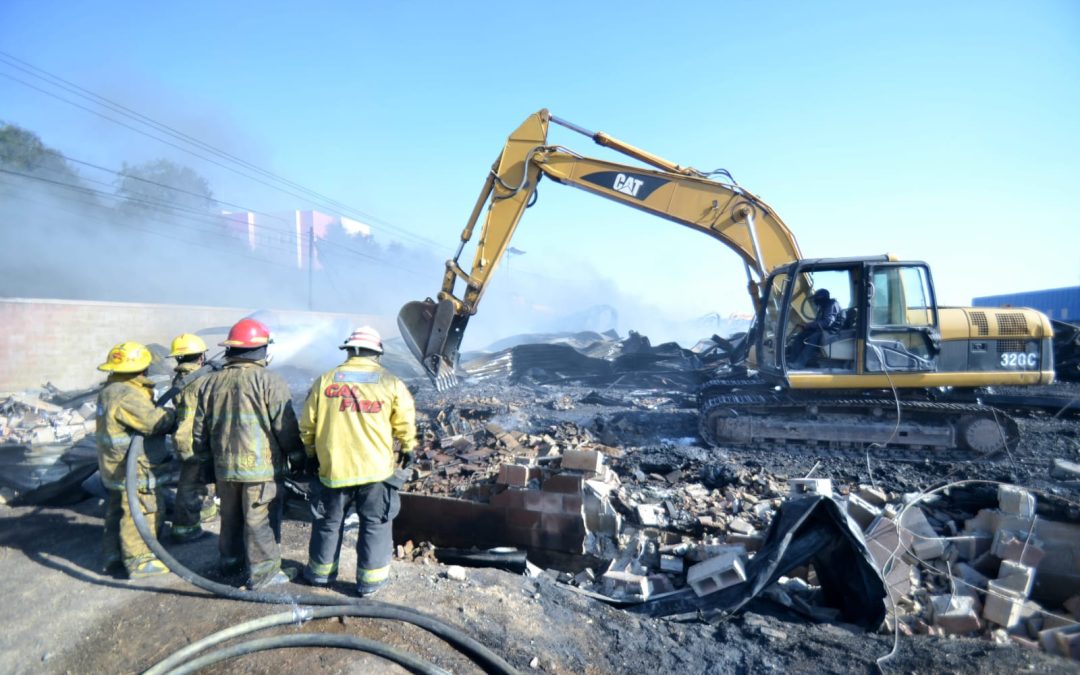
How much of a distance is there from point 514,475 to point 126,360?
9.65 feet

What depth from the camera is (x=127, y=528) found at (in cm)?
353

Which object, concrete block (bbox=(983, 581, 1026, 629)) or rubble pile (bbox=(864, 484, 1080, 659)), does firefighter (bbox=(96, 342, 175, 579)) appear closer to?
rubble pile (bbox=(864, 484, 1080, 659))

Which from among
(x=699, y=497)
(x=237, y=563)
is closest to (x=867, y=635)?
(x=699, y=497)

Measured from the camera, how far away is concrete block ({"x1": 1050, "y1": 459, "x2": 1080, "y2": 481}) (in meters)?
5.50

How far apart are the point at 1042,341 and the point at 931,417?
1582mm

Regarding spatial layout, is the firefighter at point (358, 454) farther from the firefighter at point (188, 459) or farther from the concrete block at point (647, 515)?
the concrete block at point (647, 515)

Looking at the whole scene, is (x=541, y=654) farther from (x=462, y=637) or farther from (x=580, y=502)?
(x=580, y=502)

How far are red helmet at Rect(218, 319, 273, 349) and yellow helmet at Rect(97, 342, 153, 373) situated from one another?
588 millimetres

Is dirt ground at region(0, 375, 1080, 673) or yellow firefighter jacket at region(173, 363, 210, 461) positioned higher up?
yellow firefighter jacket at region(173, 363, 210, 461)

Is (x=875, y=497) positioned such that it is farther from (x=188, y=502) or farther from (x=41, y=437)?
(x=41, y=437)

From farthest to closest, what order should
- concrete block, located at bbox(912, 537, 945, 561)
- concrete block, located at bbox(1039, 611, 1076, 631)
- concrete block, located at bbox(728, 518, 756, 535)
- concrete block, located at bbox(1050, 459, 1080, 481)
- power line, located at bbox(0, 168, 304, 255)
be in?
1. power line, located at bbox(0, 168, 304, 255)
2. concrete block, located at bbox(1050, 459, 1080, 481)
3. concrete block, located at bbox(728, 518, 756, 535)
4. concrete block, located at bbox(912, 537, 945, 561)
5. concrete block, located at bbox(1039, 611, 1076, 631)

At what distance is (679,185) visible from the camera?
7.89 m

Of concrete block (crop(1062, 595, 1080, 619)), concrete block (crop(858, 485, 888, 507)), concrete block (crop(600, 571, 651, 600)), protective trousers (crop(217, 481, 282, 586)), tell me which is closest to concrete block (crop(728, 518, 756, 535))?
concrete block (crop(600, 571, 651, 600))

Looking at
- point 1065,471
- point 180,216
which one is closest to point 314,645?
point 1065,471
